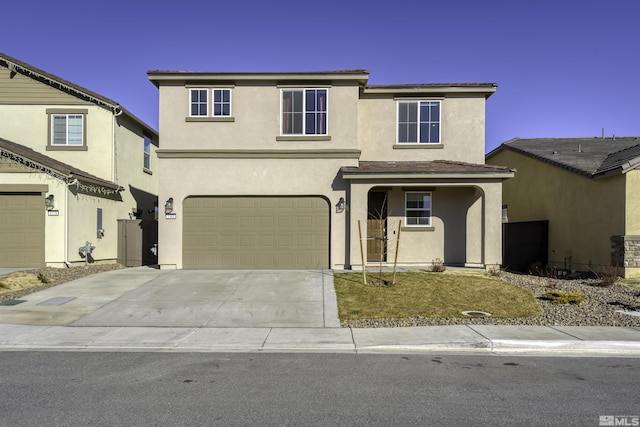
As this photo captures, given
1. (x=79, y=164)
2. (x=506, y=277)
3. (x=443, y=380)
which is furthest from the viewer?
(x=79, y=164)

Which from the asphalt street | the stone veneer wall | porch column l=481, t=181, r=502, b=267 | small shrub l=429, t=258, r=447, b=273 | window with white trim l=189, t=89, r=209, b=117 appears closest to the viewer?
the asphalt street

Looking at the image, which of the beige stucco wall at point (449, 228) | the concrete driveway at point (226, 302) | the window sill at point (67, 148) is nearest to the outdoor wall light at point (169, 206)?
the concrete driveway at point (226, 302)

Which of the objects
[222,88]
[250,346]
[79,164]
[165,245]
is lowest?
[250,346]

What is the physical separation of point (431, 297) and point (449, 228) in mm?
5412

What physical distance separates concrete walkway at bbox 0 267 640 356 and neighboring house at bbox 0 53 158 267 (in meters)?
3.74

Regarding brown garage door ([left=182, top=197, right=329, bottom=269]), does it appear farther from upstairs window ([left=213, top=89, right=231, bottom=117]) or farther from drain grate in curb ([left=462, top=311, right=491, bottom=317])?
drain grate in curb ([left=462, top=311, right=491, bottom=317])

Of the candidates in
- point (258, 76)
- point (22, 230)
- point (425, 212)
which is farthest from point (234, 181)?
point (22, 230)

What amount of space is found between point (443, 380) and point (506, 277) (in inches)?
358

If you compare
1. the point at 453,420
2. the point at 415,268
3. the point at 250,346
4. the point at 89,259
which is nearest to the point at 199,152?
the point at 89,259

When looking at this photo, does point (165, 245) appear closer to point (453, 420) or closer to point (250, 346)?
point (250, 346)

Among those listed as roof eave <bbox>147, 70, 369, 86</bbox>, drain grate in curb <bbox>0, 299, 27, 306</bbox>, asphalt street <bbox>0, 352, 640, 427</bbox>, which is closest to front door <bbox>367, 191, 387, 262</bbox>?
roof eave <bbox>147, 70, 369, 86</bbox>

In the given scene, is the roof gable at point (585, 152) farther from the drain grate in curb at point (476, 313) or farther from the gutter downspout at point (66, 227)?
the gutter downspout at point (66, 227)

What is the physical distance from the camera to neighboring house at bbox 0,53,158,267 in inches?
602

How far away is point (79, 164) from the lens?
17625mm
